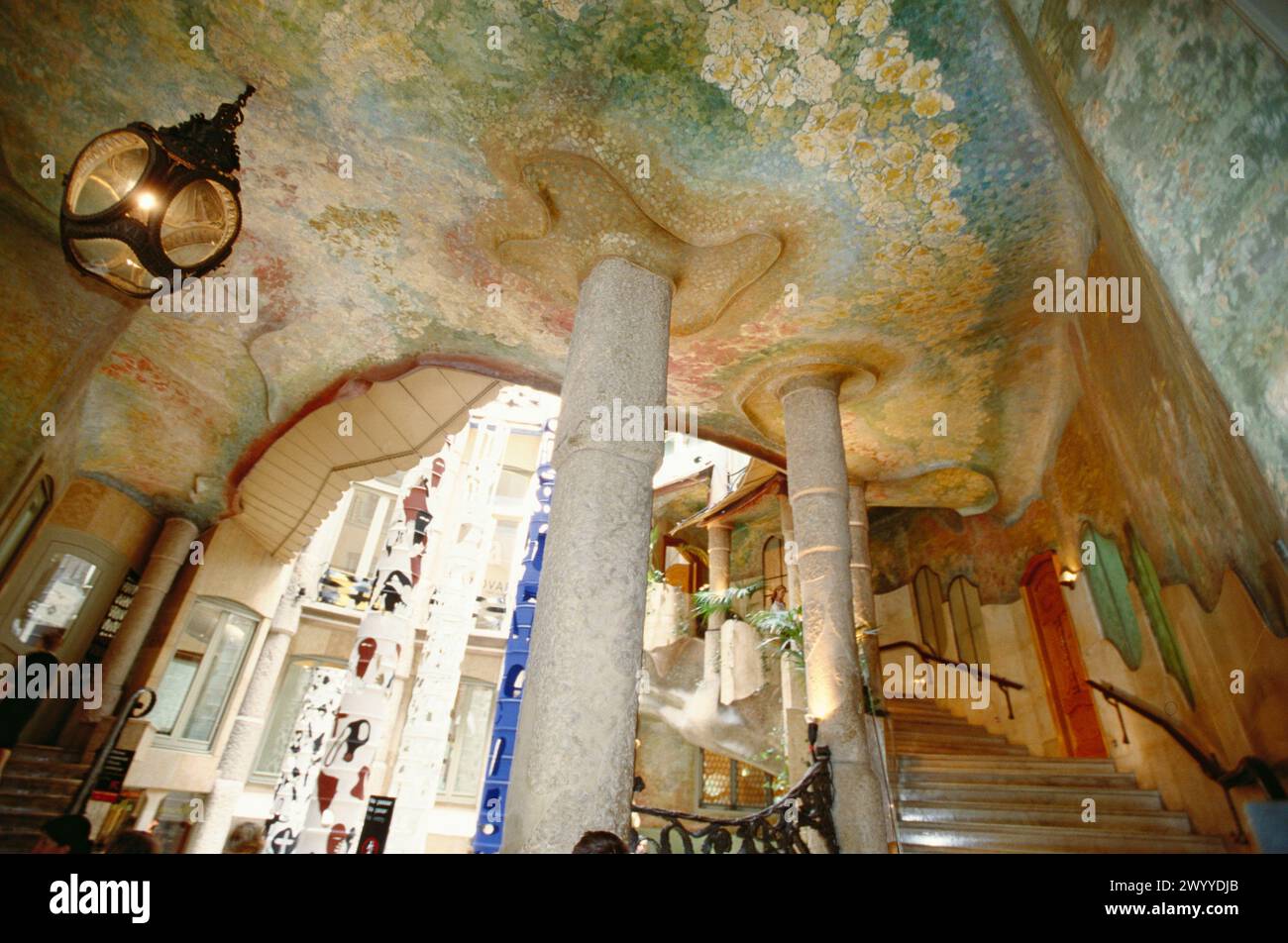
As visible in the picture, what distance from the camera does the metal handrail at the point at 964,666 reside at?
966cm

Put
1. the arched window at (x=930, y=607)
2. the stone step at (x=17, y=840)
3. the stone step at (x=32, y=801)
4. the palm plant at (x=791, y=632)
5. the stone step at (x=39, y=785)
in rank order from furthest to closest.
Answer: the arched window at (x=930, y=607), the stone step at (x=39, y=785), the stone step at (x=32, y=801), the stone step at (x=17, y=840), the palm plant at (x=791, y=632)

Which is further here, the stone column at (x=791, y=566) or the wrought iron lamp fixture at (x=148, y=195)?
the stone column at (x=791, y=566)

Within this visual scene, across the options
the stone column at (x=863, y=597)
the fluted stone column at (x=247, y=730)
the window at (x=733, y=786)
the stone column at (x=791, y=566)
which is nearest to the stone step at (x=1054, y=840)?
the stone column at (x=863, y=597)

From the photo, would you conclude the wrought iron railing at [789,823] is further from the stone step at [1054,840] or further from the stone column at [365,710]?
the stone column at [365,710]

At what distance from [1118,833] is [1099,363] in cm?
382

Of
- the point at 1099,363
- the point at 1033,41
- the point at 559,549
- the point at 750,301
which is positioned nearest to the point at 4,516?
the point at 559,549

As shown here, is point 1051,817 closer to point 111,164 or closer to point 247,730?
point 111,164

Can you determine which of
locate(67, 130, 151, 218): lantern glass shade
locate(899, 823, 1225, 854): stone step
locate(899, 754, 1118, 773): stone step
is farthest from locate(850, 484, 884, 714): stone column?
locate(67, 130, 151, 218): lantern glass shade

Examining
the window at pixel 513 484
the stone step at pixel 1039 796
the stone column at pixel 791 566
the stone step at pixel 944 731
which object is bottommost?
the stone step at pixel 1039 796

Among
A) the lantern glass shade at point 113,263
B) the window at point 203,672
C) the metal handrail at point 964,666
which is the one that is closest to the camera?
the lantern glass shade at point 113,263

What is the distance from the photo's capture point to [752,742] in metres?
10.7

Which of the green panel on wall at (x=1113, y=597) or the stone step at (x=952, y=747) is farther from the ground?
the green panel on wall at (x=1113, y=597)

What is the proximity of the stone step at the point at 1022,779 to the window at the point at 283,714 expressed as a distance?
12.9 m

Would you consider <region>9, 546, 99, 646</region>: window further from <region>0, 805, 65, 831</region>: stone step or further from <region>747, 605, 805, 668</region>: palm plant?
<region>747, 605, 805, 668</region>: palm plant
